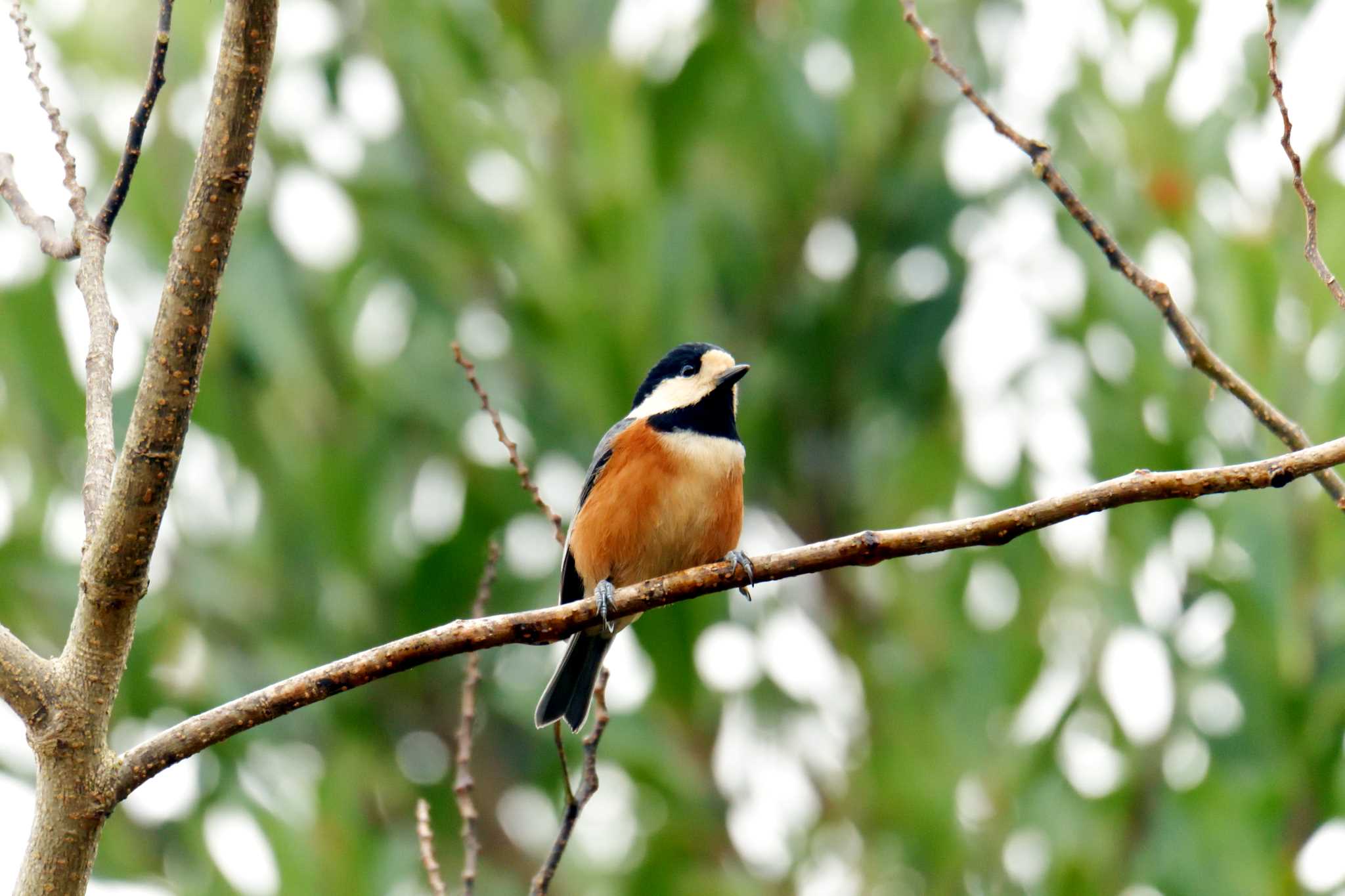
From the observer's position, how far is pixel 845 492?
5988mm

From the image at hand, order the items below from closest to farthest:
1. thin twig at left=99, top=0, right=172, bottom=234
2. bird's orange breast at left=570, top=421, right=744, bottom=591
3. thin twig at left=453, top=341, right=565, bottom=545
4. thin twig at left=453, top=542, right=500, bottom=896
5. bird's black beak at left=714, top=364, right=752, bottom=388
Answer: thin twig at left=99, top=0, right=172, bottom=234
thin twig at left=453, top=542, right=500, bottom=896
thin twig at left=453, top=341, right=565, bottom=545
bird's orange breast at left=570, top=421, right=744, bottom=591
bird's black beak at left=714, top=364, right=752, bottom=388

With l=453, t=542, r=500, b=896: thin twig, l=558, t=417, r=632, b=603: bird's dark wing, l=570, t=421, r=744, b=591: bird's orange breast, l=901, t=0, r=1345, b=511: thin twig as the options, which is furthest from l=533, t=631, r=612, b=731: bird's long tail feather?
l=901, t=0, r=1345, b=511: thin twig

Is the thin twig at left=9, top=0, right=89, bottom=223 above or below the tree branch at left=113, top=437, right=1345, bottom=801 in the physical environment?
above

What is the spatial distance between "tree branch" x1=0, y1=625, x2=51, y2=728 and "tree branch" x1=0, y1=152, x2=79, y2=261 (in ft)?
2.51

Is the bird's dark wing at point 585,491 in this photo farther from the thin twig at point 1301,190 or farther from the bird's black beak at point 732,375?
the thin twig at point 1301,190

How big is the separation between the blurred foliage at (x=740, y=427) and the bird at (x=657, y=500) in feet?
2.78

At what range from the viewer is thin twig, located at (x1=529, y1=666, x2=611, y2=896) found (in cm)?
238

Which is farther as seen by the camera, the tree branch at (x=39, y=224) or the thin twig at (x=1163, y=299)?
the thin twig at (x=1163, y=299)

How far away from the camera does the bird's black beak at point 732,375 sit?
3982mm

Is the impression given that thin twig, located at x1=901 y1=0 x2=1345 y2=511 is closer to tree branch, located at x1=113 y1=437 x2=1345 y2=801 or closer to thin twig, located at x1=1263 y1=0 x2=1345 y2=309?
thin twig, located at x1=1263 y1=0 x2=1345 y2=309

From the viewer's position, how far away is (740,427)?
5.63 metres

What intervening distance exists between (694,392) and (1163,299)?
5.82 ft

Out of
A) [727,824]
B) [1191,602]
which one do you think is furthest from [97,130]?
[1191,602]

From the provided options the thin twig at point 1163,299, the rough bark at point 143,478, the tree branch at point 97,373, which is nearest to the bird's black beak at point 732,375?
the thin twig at point 1163,299
